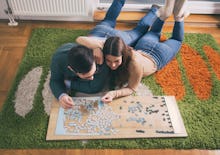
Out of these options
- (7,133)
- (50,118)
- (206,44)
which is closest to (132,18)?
(206,44)

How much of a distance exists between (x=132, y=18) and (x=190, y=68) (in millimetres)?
748

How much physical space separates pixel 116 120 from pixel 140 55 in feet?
1.55

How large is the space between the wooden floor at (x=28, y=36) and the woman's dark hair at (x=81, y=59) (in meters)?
0.51

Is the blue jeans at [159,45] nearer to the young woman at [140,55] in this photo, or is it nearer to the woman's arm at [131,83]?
the young woman at [140,55]

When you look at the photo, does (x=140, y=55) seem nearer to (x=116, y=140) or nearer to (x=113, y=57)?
(x=113, y=57)

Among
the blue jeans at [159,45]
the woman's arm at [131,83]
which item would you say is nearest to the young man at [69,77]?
the woman's arm at [131,83]

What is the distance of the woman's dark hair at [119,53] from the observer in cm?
141

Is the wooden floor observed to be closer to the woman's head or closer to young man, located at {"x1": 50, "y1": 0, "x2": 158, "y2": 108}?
young man, located at {"x1": 50, "y1": 0, "x2": 158, "y2": 108}

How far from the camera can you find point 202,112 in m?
1.73

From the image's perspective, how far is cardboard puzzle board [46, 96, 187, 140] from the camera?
1.55 metres

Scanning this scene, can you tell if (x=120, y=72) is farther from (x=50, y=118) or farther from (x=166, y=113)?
(x=50, y=118)

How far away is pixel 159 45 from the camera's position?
1875mm

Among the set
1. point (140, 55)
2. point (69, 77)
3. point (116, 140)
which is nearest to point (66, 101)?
point (69, 77)

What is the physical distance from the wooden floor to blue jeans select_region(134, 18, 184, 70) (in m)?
0.38
